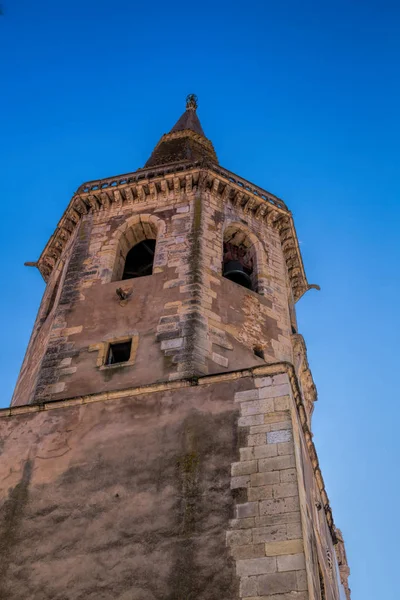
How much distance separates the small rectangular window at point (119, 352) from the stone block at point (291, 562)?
5.09 metres

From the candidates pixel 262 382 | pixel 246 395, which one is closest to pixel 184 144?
pixel 262 382

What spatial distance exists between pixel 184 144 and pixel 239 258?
6560mm

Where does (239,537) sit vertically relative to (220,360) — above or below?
below

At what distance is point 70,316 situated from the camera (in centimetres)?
1332

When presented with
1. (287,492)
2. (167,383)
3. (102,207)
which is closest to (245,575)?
(287,492)

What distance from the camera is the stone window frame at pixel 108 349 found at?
1197cm

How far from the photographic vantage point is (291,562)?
316 inches

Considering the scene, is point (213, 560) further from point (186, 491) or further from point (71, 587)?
point (71, 587)

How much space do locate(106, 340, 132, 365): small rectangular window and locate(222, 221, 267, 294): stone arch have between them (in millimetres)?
3339

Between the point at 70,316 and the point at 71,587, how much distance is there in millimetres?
5710

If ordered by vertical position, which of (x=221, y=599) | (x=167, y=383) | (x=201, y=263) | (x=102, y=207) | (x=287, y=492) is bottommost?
(x=221, y=599)

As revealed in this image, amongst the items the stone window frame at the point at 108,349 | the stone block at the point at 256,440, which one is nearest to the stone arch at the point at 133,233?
the stone window frame at the point at 108,349

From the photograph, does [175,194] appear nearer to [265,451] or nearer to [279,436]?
[279,436]

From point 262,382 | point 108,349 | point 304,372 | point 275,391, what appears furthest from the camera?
point 304,372
